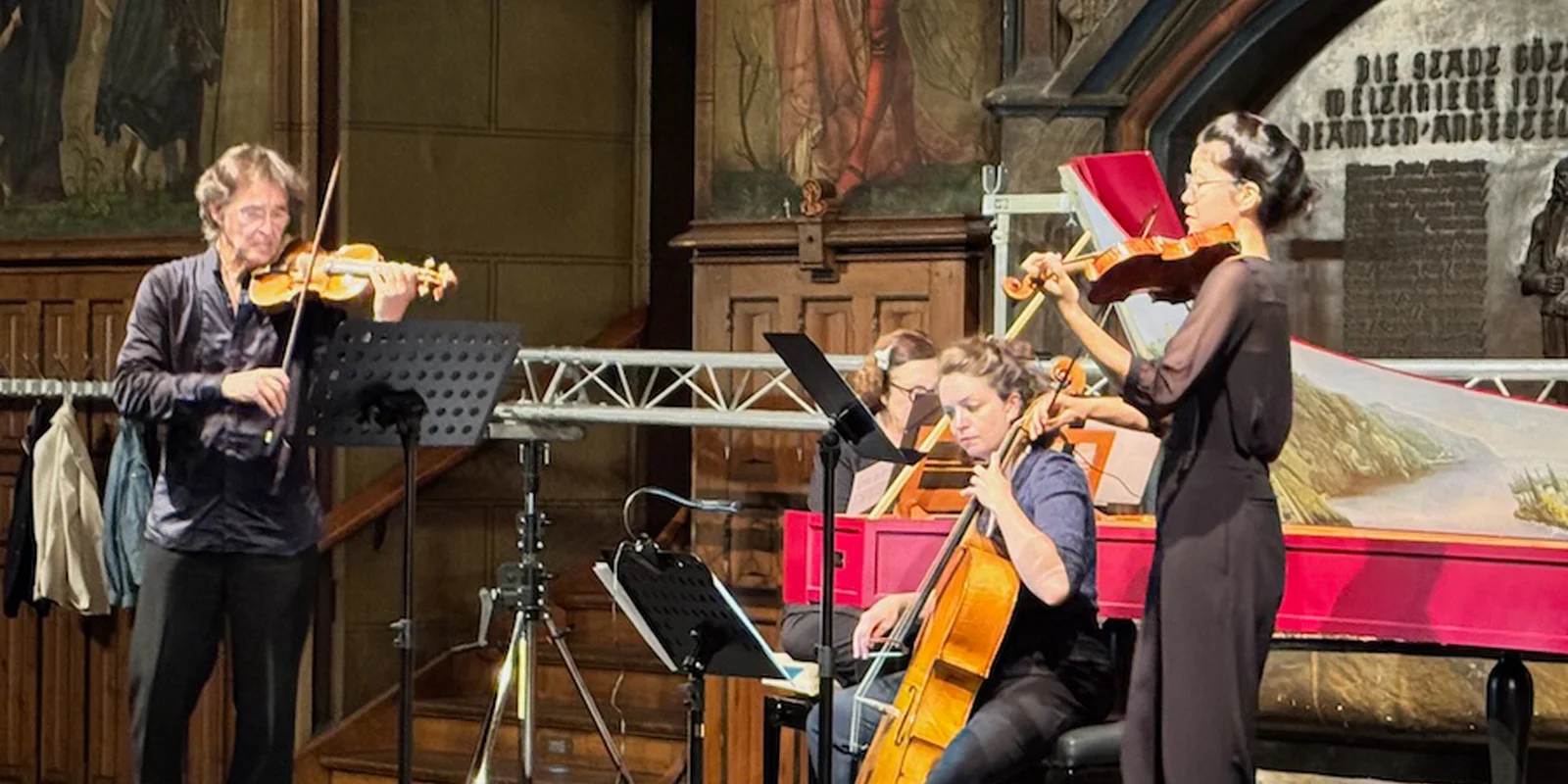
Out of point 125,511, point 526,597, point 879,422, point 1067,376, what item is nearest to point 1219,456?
point 1067,376

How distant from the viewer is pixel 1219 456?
4.34 m

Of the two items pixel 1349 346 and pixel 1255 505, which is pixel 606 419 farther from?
pixel 1255 505

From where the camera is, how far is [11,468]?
9742 millimetres

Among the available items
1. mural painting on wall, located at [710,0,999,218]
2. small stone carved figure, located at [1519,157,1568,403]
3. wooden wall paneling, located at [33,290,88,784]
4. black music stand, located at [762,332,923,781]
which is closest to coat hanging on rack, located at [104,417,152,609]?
wooden wall paneling, located at [33,290,88,784]

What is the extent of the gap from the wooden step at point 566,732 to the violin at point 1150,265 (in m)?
4.12

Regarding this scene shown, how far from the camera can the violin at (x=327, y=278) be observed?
510 centimetres

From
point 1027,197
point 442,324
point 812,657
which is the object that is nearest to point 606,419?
point 1027,197

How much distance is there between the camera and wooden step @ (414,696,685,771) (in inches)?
334

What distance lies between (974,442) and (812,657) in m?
0.88

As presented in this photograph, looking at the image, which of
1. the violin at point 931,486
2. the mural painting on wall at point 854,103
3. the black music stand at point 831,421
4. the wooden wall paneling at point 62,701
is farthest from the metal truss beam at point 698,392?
the black music stand at point 831,421

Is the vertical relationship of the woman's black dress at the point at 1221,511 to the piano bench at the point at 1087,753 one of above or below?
above

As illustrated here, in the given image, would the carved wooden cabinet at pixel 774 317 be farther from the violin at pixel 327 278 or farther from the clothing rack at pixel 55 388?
the violin at pixel 327 278

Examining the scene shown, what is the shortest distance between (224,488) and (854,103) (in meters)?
3.79

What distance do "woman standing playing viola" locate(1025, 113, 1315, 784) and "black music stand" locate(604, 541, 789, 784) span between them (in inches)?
35.1
